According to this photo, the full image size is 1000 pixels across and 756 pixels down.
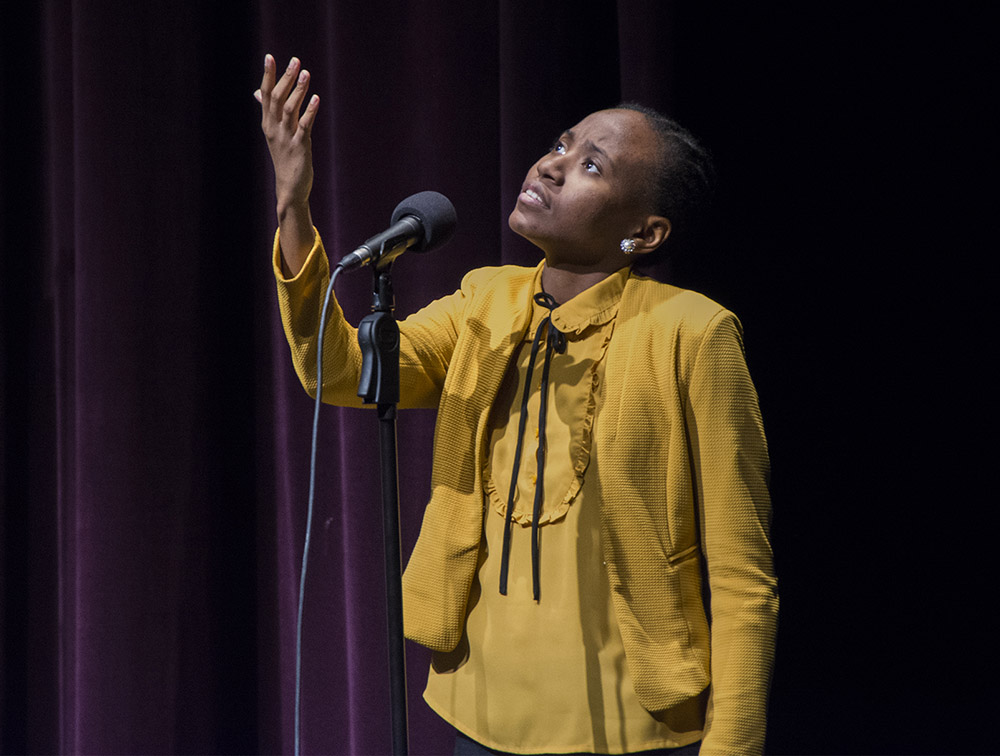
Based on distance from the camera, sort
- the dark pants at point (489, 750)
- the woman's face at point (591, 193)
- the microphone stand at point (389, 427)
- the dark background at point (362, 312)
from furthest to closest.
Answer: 1. the dark background at point (362, 312)
2. the woman's face at point (591, 193)
3. the dark pants at point (489, 750)
4. the microphone stand at point (389, 427)

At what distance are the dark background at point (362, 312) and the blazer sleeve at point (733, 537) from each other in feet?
2.12

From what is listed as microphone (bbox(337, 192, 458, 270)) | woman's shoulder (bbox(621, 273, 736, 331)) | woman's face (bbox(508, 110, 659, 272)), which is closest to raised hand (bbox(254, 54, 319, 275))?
microphone (bbox(337, 192, 458, 270))

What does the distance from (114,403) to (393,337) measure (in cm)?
124

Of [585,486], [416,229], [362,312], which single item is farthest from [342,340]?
[362,312]

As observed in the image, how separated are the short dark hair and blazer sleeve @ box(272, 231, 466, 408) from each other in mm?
304

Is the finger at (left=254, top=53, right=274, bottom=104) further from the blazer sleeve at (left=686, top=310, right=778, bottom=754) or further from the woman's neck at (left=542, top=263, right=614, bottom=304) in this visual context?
the blazer sleeve at (left=686, top=310, right=778, bottom=754)

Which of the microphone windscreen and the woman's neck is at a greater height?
the microphone windscreen

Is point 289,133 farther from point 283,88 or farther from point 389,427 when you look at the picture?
point 389,427

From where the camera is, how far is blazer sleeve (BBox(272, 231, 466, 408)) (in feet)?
4.11

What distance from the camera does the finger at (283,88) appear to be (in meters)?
1.18

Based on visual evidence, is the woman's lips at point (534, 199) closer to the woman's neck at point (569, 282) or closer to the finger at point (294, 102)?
A: the woman's neck at point (569, 282)

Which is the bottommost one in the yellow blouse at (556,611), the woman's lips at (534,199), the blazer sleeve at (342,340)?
the yellow blouse at (556,611)

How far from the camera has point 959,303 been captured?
177 cm

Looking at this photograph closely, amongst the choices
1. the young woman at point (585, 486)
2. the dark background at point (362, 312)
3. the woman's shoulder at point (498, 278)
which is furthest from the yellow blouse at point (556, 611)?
the dark background at point (362, 312)
